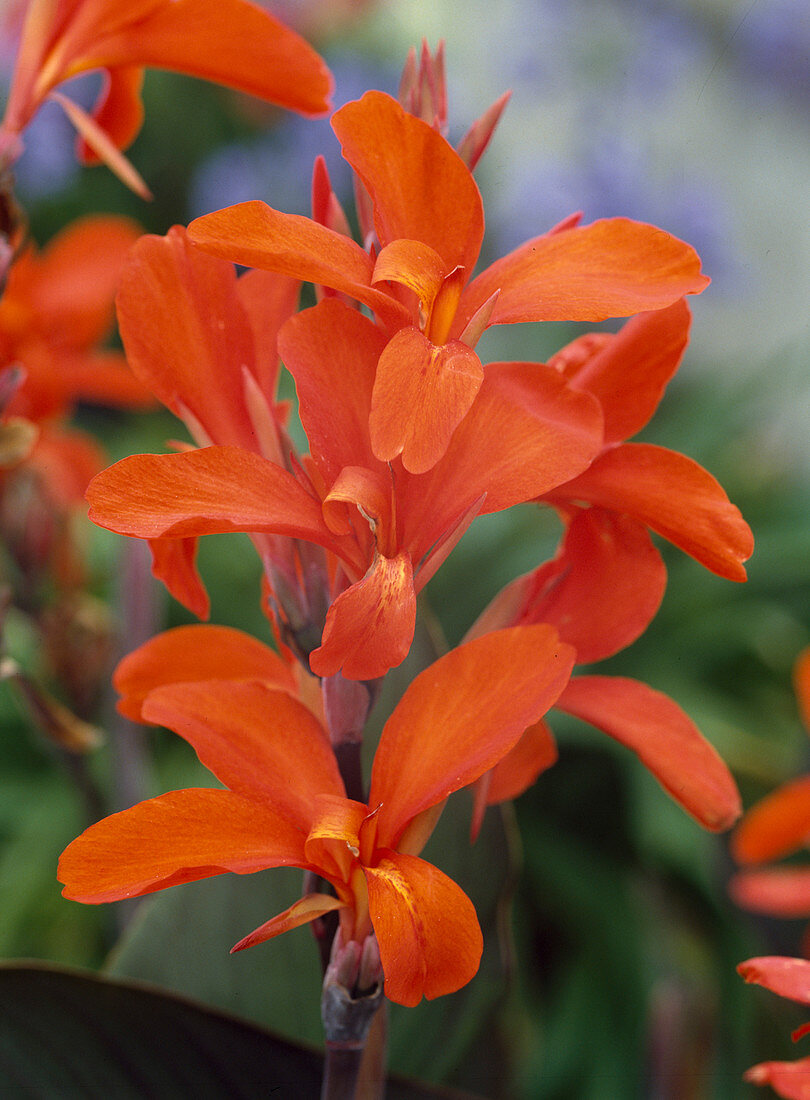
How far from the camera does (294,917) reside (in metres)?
0.18

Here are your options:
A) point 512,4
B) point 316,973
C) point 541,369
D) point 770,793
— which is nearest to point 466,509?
point 541,369

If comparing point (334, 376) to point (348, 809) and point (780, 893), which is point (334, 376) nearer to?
point (348, 809)

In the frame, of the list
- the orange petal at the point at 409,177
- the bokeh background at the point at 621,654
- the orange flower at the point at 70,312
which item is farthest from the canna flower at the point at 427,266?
the orange flower at the point at 70,312

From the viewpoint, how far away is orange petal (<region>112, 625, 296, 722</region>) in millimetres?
226

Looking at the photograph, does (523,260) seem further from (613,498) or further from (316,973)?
(316,973)

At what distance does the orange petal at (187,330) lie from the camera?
0.20m

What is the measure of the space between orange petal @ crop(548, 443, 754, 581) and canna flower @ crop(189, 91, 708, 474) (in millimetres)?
34

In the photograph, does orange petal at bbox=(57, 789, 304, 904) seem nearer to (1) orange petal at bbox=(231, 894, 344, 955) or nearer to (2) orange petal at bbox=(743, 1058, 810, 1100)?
(1) orange petal at bbox=(231, 894, 344, 955)

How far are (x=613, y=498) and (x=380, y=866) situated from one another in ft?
0.27

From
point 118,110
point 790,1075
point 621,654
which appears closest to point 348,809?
point 790,1075

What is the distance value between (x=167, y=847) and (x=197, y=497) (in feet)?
0.20

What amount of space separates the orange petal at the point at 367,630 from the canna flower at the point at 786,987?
0.38ft

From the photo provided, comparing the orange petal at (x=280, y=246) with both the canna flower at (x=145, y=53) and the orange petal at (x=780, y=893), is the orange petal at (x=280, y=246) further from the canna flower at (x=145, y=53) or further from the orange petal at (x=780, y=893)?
the orange petal at (x=780, y=893)

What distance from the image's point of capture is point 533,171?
76 centimetres
